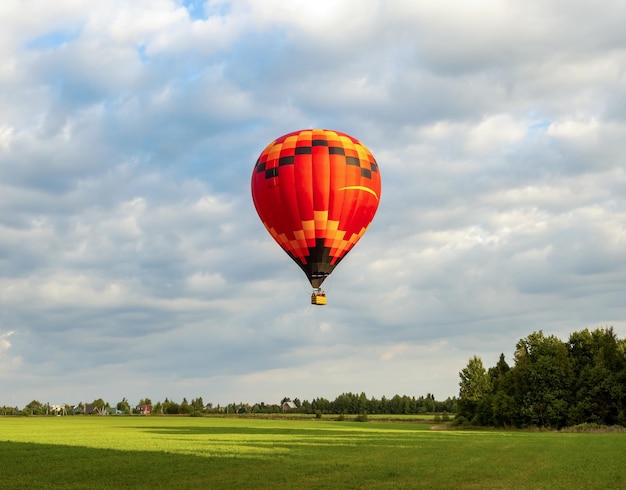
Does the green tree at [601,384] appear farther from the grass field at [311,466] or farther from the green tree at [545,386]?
the grass field at [311,466]

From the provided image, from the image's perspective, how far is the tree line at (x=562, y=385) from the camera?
91.2 meters

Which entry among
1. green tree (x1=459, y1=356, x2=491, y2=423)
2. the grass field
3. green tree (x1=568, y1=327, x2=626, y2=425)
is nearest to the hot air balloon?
the grass field

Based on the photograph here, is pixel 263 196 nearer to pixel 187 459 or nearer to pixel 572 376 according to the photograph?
pixel 187 459

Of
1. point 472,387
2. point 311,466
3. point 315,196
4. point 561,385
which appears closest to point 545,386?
point 561,385

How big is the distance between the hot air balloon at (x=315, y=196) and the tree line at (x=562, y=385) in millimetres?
52423

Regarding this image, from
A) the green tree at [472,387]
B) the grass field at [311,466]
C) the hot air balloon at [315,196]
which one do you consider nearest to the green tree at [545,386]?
the green tree at [472,387]

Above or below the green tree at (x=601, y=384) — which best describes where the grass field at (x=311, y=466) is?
below

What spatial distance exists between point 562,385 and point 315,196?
59.6 meters

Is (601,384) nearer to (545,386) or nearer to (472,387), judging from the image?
(545,386)

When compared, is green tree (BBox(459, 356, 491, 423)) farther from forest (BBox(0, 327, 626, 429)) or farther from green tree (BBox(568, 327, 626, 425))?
green tree (BBox(568, 327, 626, 425))

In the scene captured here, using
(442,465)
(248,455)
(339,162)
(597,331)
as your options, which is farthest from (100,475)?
(597,331)

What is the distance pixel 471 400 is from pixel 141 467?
8717 cm

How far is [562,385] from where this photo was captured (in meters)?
95.9

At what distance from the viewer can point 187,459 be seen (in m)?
40.9
